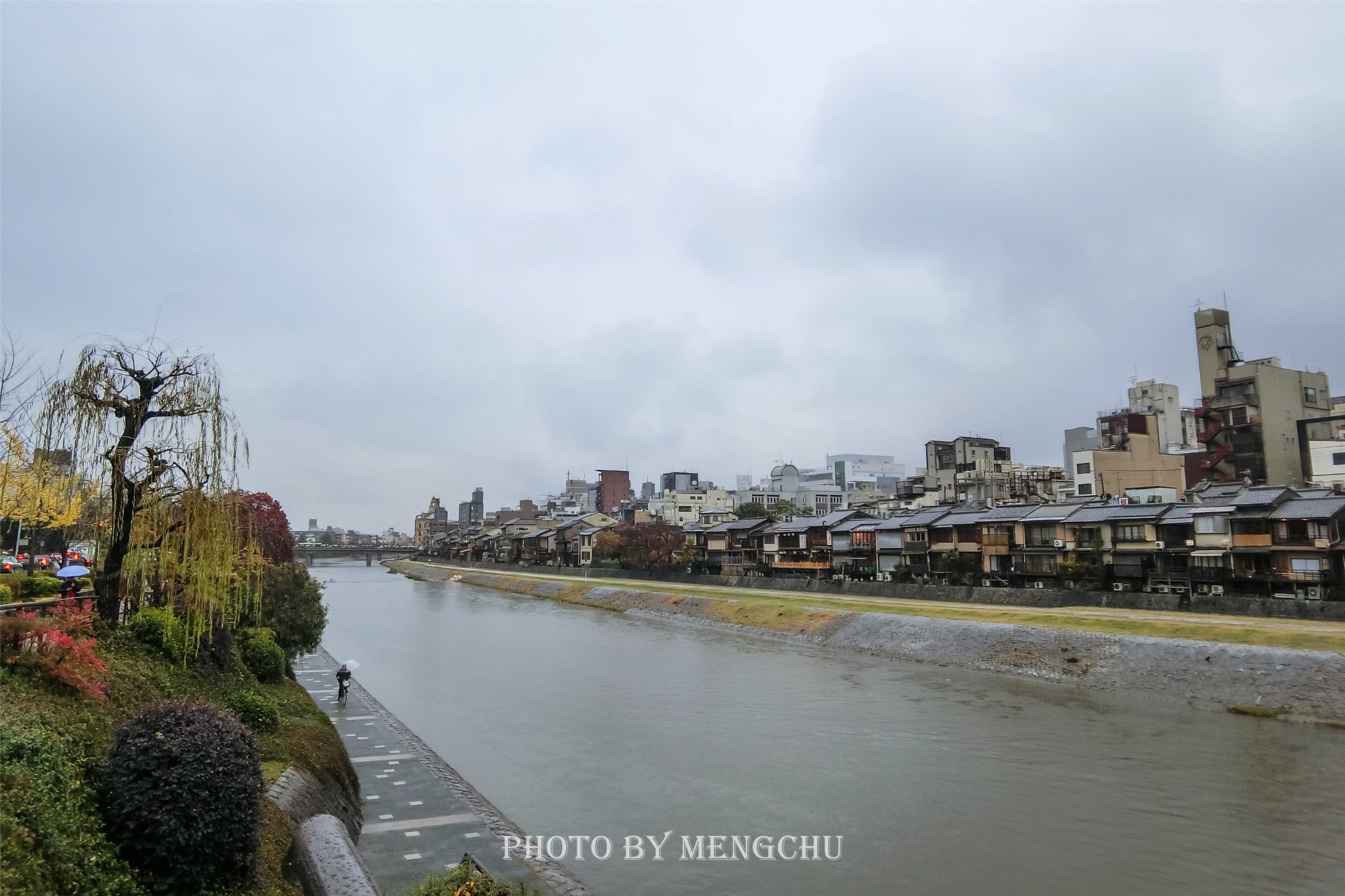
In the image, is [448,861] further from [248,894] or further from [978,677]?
[978,677]

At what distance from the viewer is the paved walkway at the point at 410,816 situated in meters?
12.0

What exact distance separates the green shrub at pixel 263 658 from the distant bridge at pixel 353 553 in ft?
357

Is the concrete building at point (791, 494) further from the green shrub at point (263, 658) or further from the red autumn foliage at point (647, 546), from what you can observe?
the green shrub at point (263, 658)

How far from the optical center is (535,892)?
1109 cm

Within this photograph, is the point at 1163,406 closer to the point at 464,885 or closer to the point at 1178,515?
the point at 1178,515

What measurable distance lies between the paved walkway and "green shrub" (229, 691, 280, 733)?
2.34 meters

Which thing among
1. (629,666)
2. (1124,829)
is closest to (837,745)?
(1124,829)

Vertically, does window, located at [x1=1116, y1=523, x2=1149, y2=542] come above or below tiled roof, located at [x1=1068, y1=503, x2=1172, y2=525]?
below

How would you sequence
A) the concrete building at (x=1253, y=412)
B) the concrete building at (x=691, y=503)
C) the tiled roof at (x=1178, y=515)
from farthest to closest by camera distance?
the concrete building at (x=691, y=503), the concrete building at (x=1253, y=412), the tiled roof at (x=1178, y=515)

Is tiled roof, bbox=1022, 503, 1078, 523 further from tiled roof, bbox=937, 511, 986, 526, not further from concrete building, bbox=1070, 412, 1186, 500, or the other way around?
concrete building, bbox=1070, 412, 1186, 500

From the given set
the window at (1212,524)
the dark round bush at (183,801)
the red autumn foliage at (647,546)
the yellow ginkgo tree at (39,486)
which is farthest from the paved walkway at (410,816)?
the red autumn foliage at (647,546)

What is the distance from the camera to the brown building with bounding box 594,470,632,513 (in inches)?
5886

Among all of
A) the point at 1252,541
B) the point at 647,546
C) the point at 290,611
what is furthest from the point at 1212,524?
the point at 647,546

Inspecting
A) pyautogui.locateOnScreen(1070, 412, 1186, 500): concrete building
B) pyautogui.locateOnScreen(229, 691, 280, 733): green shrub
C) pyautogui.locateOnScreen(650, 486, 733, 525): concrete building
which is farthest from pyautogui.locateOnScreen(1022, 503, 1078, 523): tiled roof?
pyautogui.locateOnScreen(650, 486, 733, 525): concrete building
